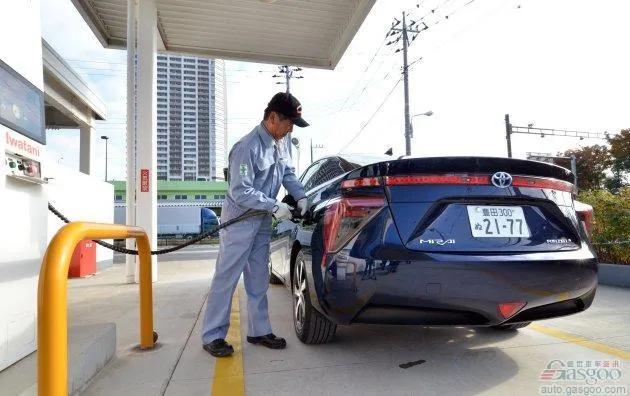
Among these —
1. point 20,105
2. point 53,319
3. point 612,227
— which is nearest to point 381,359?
point 53,319

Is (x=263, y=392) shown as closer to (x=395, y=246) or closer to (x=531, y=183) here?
(x=395, y=246)

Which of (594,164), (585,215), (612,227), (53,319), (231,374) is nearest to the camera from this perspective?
(53,319)

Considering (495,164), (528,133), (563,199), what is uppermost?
(528,133)

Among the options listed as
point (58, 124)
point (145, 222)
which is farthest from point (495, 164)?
point (58, 124)

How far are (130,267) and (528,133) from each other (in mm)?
31364

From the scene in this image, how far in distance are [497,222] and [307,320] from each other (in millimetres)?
1470

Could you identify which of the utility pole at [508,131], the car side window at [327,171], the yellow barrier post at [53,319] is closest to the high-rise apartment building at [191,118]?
the car side window at [327,171]

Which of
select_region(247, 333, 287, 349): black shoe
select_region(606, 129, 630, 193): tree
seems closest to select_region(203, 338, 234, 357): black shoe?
select_region(247, 333, 287, 349): black shoe

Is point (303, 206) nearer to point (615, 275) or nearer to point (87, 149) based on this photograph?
point (615, 275)

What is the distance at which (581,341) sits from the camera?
10.3ft

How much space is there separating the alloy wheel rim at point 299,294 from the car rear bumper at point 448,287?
78cm

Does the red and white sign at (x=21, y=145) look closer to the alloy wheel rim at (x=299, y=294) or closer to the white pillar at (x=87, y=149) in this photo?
the alloy wheel rim at (x=299, y=294)

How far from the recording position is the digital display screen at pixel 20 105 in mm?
2250

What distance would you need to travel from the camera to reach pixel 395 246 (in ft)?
7.20
